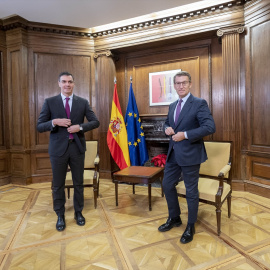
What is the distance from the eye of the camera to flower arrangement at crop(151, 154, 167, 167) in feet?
14.3

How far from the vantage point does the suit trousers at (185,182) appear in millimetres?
2191

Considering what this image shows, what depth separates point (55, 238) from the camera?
2.31 meters

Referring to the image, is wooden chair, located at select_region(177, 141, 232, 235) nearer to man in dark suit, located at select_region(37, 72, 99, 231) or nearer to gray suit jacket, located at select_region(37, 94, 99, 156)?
man in dark suit, located at select_region(37, 72, 99, 231)

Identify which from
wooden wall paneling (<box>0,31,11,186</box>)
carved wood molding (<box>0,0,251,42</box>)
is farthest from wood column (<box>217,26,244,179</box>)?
wooden wall paneling (<box>0,31,11,186</box>)

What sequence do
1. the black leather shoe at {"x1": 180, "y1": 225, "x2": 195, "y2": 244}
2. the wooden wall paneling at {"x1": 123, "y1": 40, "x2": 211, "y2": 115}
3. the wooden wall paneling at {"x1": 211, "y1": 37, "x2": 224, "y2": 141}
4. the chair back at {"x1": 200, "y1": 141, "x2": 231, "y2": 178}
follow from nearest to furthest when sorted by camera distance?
the black leather shoe at {"x1": 180, "y1": 225, "x2": 195, "y2": 244}, the chair back at {"x1": 200, "y1": 141, "x2": 231, "y2": 178}, the wooden wall paneling at {"x1": 211, "y1": 37, "x2": 224, "y2": 141}, the wooden wall paneling at {"x1": 123, "y1": 40, "x2": 211, "y2": 115}

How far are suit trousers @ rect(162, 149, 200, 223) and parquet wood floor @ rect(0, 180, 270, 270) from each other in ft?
0.86

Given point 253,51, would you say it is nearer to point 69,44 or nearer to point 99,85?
point 99,85

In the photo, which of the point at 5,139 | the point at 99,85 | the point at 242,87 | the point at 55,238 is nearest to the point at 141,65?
the point at 99,85

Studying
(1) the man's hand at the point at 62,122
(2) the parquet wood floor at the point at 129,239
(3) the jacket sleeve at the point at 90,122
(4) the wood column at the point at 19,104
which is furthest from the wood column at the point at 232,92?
(4) the wood column at the point at 19,104

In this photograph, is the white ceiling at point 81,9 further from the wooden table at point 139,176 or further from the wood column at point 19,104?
the wooden table at point 139,176

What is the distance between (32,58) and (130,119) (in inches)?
94.8

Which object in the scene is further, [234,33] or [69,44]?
[69,44]

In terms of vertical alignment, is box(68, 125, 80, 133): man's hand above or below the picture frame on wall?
below

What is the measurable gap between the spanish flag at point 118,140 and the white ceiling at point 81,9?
1.74m
